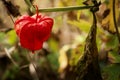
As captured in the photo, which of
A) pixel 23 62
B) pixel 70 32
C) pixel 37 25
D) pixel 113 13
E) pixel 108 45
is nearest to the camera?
pixel 37 25

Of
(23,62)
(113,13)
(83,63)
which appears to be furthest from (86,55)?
(23,62)

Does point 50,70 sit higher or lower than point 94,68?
lower

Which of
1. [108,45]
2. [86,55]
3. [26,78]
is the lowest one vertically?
[26,78]

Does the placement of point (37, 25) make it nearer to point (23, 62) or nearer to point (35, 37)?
point (35, 37)

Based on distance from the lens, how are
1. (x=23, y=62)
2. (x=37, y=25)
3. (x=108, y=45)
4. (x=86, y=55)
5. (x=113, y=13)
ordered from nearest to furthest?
(x=37, y=25) → (x=86, y=55) → (x=113, y=13) → (x=108, y=45) → (x=23, y=62)

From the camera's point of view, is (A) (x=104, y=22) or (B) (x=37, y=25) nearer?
(B) (x=37, y=25)

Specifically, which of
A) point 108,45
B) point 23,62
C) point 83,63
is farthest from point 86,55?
point 23,62

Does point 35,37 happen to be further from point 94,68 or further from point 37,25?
point 94,68
